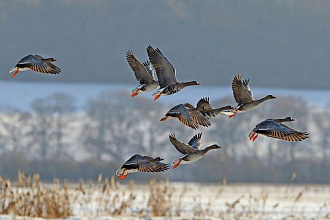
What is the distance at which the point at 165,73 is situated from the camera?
363 centimetres

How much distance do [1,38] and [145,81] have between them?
64583 millimetres

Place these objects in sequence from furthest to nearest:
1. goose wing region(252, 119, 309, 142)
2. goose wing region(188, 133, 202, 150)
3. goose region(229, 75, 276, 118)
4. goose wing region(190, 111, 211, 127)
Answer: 1. goose wing region(188, 133, 202, 150)
2. goose region(229, 75, 276, 118)
3. goose wing region(190, 111, 211, 127)
4. goose wing region(252, 119, 309, 142)

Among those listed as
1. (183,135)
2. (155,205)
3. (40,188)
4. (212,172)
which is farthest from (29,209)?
(212,172)

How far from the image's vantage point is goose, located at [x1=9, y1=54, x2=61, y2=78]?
141 inches

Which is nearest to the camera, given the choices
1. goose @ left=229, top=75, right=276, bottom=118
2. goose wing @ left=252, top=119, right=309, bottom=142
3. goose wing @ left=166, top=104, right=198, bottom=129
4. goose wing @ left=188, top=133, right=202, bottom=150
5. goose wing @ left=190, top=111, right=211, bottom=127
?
goose wing @ left=252, top=119, right=309, bottom=142

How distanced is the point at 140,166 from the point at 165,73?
0.54 metres

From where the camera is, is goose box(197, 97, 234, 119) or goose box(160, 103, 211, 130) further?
goose box(197, 97, 234, 119)

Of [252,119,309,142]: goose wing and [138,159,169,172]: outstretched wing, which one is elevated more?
[252,119,309,142]: goose wing

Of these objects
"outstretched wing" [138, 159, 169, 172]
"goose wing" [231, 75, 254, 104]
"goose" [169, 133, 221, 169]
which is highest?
"goose wing" [231, 75, 254, 104]

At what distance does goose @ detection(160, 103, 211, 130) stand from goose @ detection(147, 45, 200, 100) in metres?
0.13

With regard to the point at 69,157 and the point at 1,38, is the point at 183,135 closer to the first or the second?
the point at 69,157

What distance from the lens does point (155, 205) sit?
1161 centimetres

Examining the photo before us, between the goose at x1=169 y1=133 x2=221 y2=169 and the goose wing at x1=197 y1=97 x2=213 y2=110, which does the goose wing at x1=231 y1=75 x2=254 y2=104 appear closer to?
the goose wing at x1=197 y1=97 x2=213 y2=110

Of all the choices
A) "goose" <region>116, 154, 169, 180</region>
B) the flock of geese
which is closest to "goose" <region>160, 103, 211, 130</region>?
the flock of geese
